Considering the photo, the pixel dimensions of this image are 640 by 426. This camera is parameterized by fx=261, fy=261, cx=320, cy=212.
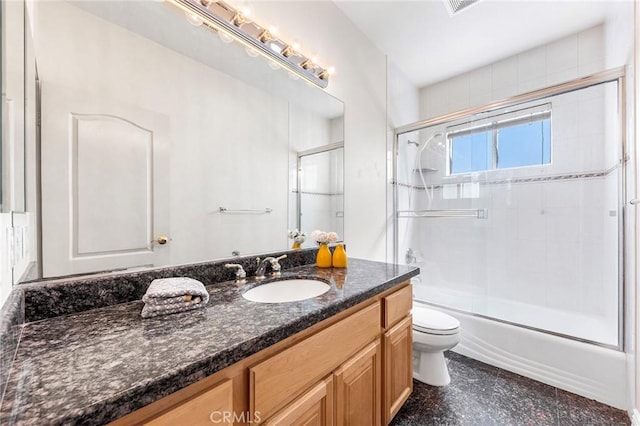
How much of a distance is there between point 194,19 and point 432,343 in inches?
86.2

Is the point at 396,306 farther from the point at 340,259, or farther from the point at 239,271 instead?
the point at 239,271

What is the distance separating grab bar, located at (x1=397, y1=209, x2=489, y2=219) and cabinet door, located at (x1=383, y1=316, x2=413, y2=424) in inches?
56.6

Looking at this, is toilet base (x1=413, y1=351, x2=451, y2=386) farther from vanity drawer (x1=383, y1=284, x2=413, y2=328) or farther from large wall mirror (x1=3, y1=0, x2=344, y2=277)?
large wall mirror (x1=3, y1=0, x2=344, y2=277)

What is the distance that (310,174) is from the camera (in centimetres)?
174

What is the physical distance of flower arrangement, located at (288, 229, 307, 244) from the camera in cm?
161

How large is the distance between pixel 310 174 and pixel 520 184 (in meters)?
2.06

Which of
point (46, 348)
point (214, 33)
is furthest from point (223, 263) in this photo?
point (214, 33)

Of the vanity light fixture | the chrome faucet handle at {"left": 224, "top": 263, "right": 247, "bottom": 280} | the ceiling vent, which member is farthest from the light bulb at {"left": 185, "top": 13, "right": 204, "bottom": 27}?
the ceiling vent

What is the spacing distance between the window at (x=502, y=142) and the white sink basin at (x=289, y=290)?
223 cm

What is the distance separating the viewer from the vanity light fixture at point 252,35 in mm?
1164

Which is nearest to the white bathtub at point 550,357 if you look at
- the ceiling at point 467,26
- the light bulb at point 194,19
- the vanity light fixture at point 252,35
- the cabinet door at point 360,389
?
the cabinet door at point 360,389

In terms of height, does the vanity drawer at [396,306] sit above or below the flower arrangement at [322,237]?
below

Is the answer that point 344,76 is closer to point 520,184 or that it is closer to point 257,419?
point 520,184

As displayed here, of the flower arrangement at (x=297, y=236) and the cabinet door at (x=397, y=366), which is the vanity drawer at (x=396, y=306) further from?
the flower arrangement at (x=297, y=236)
